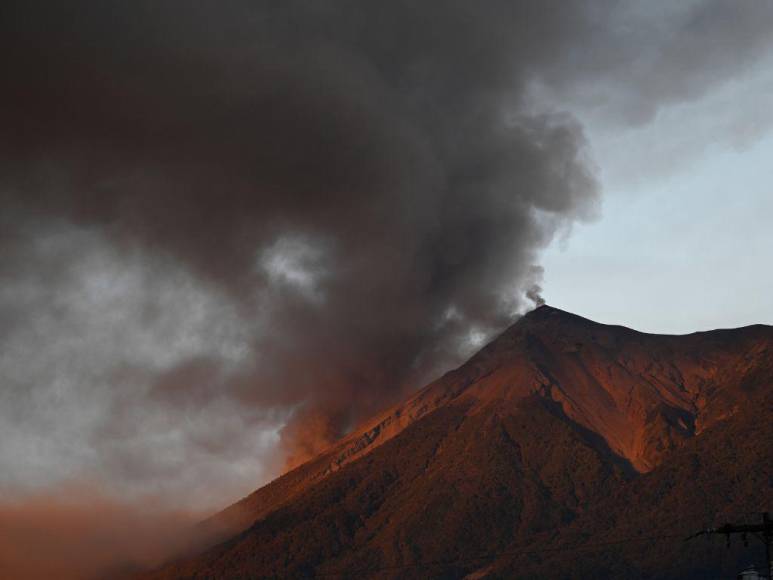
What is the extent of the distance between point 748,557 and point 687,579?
11352mm

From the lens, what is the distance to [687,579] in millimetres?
197375

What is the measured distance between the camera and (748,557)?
19712 centimetres
